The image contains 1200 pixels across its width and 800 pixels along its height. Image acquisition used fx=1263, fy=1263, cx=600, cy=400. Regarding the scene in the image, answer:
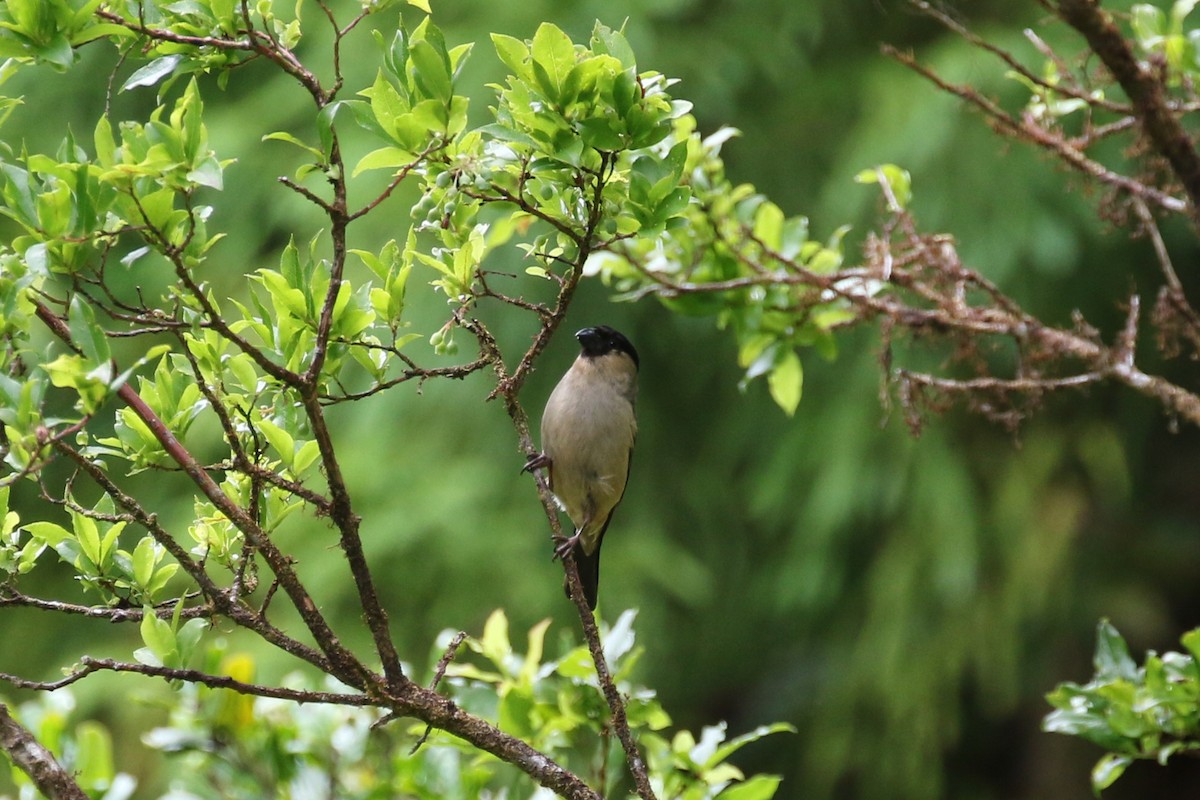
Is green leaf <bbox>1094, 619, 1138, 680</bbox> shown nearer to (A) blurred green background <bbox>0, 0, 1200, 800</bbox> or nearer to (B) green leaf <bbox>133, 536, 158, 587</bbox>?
(B) green leaf <bbox>133, 536, 158, 587</bbox>

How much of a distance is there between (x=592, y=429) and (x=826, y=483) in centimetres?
247

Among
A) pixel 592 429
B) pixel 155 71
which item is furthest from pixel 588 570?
pixel 155 71

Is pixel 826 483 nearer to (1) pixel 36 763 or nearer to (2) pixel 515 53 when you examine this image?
(2) pixel 515 53

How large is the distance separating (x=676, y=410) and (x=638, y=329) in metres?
0.63

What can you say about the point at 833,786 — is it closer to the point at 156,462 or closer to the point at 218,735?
A: the point at 218,735

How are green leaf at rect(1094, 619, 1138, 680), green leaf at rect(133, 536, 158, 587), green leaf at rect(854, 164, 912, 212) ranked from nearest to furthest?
1. green leaf at rect(133, 536, 158, 587)
2. green leaf at rect(1094, 619, 1138, 680)
3. green leaf at rect(854, 164, 912, 212)

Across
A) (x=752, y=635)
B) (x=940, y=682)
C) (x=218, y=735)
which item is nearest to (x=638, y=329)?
(x=752, y=635)

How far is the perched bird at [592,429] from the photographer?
3994mm

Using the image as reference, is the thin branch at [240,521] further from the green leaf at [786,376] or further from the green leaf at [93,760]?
the green leaf at [786,376]

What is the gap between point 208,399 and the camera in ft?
5.80

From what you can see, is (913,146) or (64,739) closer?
(64,739)

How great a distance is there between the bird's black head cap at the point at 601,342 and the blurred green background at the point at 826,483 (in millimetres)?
1749

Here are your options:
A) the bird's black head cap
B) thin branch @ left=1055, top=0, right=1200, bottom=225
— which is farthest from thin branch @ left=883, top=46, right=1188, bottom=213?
the bird's black head cap

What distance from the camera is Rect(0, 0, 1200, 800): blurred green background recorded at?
611 centimetres
